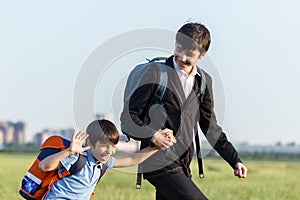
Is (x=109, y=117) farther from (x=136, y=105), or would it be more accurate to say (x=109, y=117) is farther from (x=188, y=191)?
(x=188, y=191)

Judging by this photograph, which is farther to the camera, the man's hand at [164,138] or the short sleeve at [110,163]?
the short sleeve at [110,163]

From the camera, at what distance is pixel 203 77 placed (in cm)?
680

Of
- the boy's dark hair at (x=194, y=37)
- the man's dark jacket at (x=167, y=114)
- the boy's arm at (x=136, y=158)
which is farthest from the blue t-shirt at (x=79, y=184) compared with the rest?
the boy's dark hair at (x=194, y=37)

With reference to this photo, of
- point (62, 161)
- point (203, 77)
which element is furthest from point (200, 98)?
point (62, 161)

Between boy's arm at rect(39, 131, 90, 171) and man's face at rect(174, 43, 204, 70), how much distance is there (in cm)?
95

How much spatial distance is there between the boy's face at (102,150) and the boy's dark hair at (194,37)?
2.96 feet

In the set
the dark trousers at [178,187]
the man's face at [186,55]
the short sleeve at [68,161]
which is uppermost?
the man's face at [186,55]

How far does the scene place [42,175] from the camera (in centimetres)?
623

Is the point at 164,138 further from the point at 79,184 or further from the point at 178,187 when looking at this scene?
the point at 79,184

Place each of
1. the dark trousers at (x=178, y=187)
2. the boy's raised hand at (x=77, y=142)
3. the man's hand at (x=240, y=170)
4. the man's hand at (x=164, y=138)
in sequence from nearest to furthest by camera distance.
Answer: the boy's raised hand at (x=77, y=142) < the man's hand at (x=164, y=138) < the dark trousers at (x=178, y=187) < the man's hand at (x=240, y=170)

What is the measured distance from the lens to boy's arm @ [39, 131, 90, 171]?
6.06 m

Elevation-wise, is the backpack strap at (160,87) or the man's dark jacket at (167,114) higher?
the backpack strap at (160,87)

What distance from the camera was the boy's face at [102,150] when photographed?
20.8 feet

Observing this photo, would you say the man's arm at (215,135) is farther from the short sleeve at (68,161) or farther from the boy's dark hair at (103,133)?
the short sleeve at (68,161)
